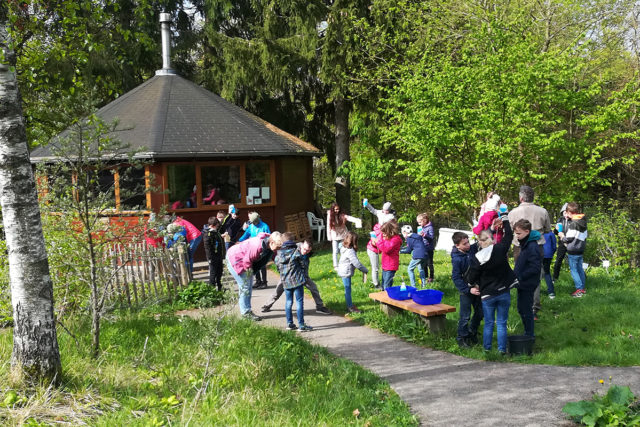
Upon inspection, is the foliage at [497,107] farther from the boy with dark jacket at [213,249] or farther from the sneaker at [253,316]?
the sneaker at [253,316]

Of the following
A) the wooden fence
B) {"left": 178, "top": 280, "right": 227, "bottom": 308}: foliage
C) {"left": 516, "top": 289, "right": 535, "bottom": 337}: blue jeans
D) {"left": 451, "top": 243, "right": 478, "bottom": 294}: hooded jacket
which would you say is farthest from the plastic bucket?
the wooden fence

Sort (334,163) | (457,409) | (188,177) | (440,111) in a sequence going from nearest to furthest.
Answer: (457,409), (440,111), (188,177), (334,163)

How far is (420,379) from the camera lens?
6152 millimetres

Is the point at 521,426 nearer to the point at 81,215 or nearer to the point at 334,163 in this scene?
the point at 81,215

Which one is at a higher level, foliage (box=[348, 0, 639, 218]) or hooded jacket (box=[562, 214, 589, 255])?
foliage (box=[348, 0, 639, 218])

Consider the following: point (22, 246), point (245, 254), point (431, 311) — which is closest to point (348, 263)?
point (245, 254)

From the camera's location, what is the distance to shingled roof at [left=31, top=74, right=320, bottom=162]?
48.6 feet

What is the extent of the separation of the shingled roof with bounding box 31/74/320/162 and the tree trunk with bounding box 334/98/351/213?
1.70 m

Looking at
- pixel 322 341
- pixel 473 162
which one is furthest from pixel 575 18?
pixel 322 341

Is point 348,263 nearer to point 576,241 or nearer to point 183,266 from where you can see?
point 183,266

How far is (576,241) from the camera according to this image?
9.59 metres

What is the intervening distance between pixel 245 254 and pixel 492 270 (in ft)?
12.8

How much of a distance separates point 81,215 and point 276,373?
2757 mm

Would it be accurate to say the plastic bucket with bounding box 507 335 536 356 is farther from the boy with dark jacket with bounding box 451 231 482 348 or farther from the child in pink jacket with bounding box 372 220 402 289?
the child in pink jacket with bounding box 372 220 402 289
